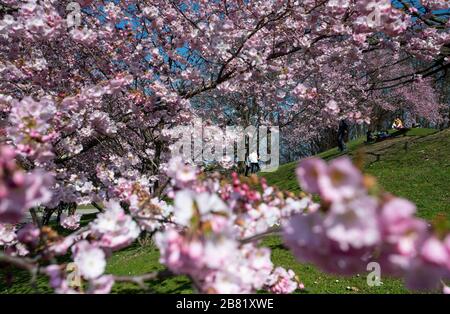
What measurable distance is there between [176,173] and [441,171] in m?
9.98

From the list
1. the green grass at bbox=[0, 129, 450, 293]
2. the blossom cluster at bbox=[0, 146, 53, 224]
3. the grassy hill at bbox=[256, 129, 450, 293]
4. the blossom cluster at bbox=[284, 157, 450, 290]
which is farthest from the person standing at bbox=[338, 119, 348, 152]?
the blossom cluster at bbox=[0, 146, 53, 224]

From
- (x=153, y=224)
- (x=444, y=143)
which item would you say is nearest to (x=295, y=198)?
(x=153, y=224)

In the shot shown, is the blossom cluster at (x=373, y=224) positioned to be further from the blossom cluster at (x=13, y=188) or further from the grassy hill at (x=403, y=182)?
the grassy hill at (x=403, y=182)

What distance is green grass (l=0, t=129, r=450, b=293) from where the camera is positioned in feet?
16.8

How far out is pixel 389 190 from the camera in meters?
9.66

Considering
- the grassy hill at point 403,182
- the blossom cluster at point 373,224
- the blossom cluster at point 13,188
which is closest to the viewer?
the blossom cluster at point 373,224

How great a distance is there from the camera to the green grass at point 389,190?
5.12 metres

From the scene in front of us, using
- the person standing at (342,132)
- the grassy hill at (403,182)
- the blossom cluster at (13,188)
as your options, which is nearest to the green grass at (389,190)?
the grassy hill at (403,182)

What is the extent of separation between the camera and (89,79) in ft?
22.3

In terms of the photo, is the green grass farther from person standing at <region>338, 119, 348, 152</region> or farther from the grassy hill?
person standing at <region>338, 119, 348, 152</region>

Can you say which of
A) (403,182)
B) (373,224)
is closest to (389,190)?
(403,182)

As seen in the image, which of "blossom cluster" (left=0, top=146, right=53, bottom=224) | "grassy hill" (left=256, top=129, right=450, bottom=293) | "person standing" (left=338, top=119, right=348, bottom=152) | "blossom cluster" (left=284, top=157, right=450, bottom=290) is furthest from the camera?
"person standing" (left=338, top=119, right=348, bottom=152)

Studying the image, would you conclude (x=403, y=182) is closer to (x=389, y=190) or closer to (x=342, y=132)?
(x=389, y=190)

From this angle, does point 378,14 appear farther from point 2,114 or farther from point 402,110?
point 402,110
